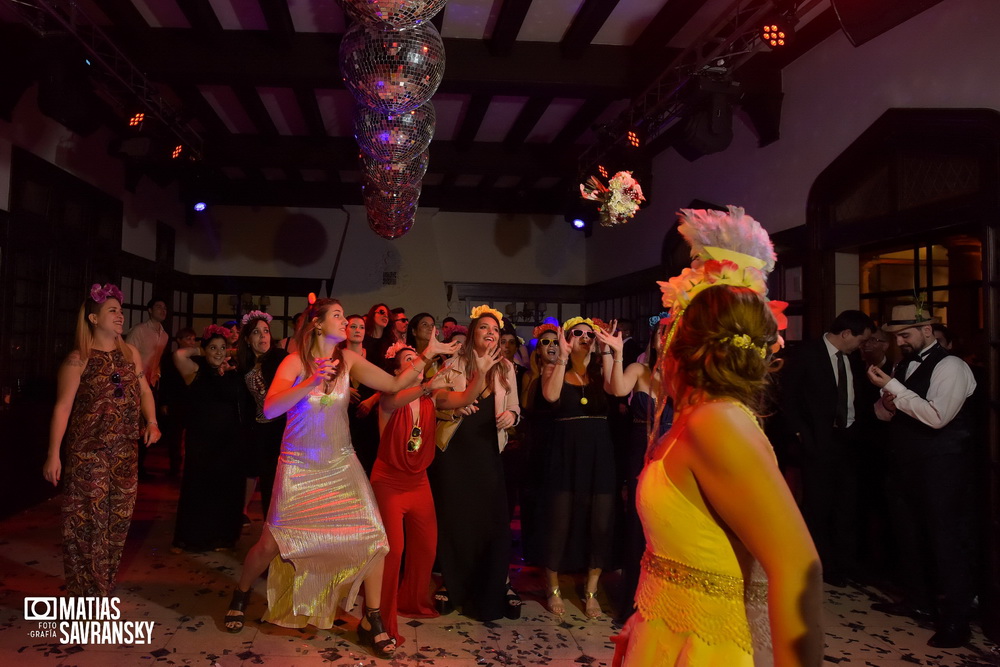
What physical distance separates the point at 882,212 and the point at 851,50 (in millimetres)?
1267

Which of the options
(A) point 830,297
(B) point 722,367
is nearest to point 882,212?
(A) point 830,297

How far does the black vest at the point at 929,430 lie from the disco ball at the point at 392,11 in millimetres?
3233

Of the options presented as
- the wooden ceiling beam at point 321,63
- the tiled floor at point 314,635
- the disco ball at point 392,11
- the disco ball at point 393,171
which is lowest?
the tiled floor at point 314,635

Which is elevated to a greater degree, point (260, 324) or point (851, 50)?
point (851, 50)

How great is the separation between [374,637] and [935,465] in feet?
10.3

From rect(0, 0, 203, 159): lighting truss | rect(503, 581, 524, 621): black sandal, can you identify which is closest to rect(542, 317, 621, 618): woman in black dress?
rect(503, 581, 524, 621): black sandal

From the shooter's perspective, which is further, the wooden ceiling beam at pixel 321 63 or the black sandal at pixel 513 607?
the wooden ceiling beam at pixel 321 63

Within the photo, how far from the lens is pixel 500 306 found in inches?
514

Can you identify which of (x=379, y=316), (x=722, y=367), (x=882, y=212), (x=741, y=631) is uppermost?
(x=882, y=212)

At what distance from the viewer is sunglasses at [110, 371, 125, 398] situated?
4.08 meters

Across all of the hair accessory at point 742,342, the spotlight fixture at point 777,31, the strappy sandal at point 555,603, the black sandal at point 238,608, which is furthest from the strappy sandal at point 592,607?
the spotlight fixture at point 777,31

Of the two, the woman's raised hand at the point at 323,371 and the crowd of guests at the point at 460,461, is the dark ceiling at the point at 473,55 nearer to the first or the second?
the crowd of guests at the point at 460,461

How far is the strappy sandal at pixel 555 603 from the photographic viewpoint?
4141 mm

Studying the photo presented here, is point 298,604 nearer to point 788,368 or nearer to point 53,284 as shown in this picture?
point 788,368
